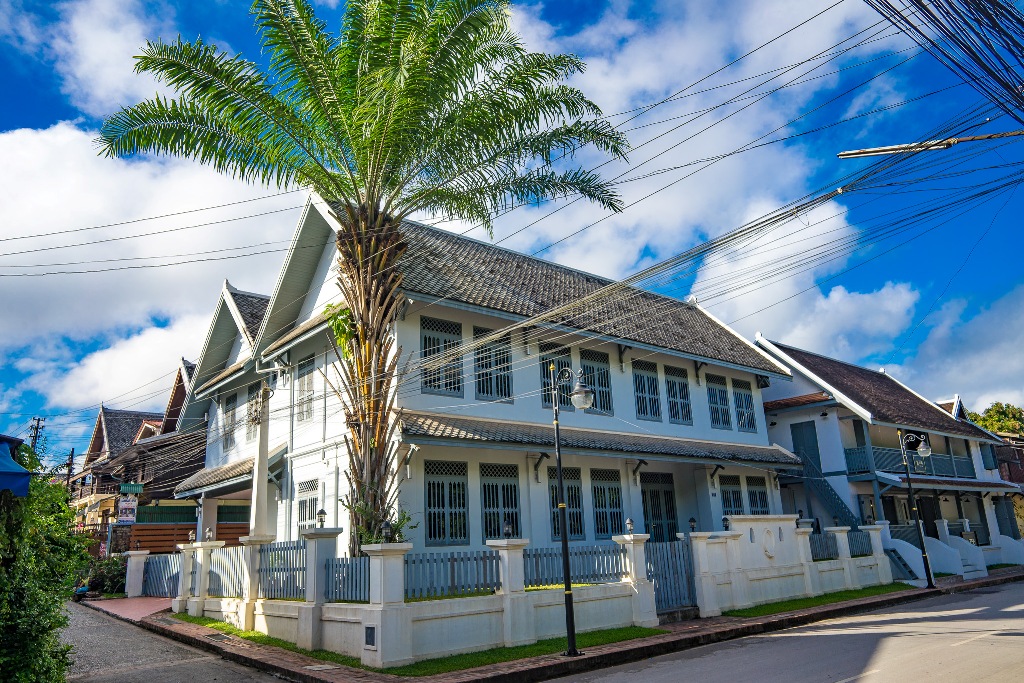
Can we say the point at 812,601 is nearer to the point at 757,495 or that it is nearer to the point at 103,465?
the point at 757,495

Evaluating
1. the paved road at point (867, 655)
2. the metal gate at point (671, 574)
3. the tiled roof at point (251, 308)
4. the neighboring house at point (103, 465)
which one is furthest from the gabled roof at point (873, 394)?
the neighboring house at point (103, 465)

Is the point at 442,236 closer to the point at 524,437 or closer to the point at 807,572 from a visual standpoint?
the point at 524,437

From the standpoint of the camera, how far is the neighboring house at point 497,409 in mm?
16328

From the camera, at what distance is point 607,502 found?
19.4 metres

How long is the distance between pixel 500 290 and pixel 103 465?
23.7 m

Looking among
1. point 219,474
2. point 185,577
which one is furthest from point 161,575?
point 185,577

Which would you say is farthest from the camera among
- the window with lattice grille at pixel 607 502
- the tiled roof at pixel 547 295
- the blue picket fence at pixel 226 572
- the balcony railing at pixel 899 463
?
the balcony railing at pixel 899 463

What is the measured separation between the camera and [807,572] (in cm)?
1873

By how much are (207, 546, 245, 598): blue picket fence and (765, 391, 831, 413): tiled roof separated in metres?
20.1

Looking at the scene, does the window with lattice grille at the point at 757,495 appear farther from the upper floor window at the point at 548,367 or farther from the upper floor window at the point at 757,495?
the upper floor window at the point at 548,367

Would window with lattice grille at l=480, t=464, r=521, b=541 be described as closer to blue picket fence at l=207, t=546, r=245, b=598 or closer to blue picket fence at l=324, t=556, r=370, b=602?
blue picket fence at l=324, t=556, r=370, b=602

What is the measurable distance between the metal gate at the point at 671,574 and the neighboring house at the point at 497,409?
9.78 feet

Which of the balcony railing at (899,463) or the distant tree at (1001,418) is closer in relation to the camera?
the balcony railing at (899,463)

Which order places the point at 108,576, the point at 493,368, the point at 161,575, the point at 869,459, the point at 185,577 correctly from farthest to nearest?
1. the point at 869,459
2. the point at 108,576
3. the point at 161,575
4. the point at 493,368
5. the point at 185,577
